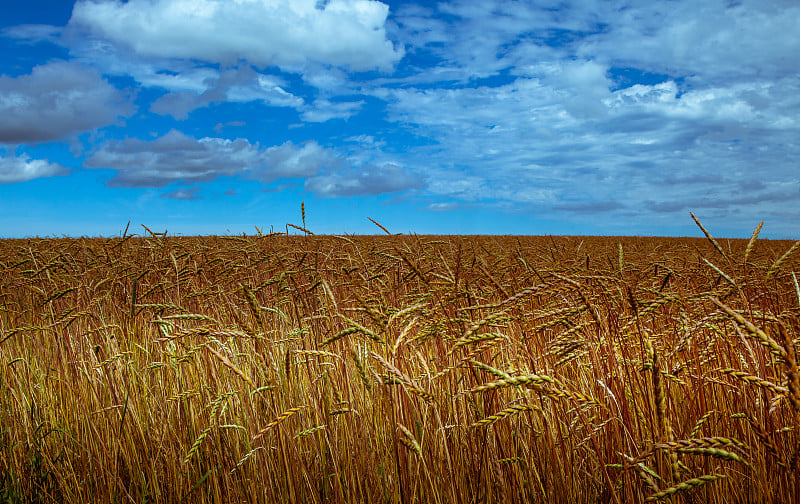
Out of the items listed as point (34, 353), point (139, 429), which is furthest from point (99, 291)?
point (139, 429)

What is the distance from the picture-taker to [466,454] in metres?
2.26

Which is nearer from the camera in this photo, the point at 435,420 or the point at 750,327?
the point at 750,327

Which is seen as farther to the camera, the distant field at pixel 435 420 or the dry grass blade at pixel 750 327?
the distant field at pixel 435 420

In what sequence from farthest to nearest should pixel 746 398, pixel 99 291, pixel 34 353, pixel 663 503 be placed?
1. pixel 99 291
2. pixel 34 353
3. pixel 746 398
4. pixel 663 503

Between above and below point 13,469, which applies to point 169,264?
above

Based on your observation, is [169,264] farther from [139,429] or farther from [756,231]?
[756,231]

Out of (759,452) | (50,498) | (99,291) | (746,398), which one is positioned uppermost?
(99,291)

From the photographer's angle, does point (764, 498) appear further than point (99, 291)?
No

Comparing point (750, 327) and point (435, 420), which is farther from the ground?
point (750, 327)

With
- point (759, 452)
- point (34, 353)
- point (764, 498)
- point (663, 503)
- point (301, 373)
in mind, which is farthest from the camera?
point (34, 353)

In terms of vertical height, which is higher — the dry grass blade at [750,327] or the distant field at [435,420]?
the dry grass blade at [750,327]

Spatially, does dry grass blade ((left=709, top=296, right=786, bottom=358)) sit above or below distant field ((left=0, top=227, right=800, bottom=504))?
above

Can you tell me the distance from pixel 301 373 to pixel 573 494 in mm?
2112

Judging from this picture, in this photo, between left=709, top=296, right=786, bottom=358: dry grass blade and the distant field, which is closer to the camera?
left=709, top=296, right=786, bottom=358: dry grass blade
